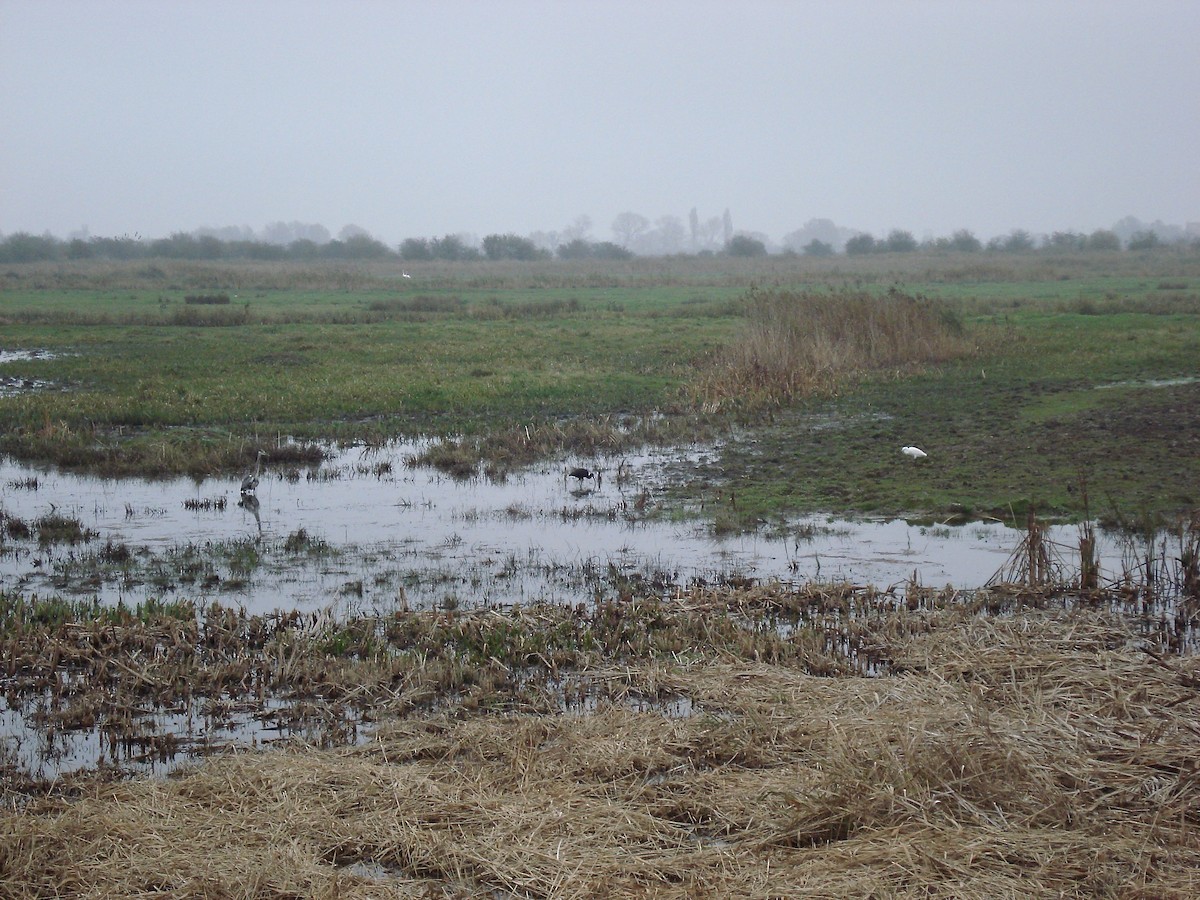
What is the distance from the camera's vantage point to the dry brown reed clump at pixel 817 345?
19062 millimetres

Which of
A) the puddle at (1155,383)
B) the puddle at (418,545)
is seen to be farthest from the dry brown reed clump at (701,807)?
the puddle at (1155,383)

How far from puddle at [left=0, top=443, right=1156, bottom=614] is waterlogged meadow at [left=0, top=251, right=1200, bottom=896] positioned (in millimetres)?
64

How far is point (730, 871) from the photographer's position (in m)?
4.38

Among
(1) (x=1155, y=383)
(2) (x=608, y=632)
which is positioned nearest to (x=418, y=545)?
(2) (x=608, y=632)

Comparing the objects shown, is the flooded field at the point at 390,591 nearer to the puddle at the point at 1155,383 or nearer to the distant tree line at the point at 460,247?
the puddle at the point at 1155,383

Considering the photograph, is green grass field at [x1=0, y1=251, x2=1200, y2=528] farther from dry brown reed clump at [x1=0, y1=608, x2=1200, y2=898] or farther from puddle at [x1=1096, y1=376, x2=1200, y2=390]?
dry brown reed clump at [x1=0, y1=608, x2=1200, y2=898]

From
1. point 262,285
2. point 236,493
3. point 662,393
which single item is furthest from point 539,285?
point 236,493

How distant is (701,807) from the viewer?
16.1ft

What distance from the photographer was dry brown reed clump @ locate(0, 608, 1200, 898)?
430cm

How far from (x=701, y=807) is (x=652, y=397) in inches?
578

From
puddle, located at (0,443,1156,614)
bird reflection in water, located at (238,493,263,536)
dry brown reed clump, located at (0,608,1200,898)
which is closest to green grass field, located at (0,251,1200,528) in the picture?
puddle, located at (0,443,1156,614)

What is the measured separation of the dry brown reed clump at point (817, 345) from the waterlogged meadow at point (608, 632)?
178 millimetres

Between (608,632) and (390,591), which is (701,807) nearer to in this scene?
(608,632)

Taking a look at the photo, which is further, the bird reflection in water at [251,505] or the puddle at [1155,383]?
the puddle at [1155,383]
